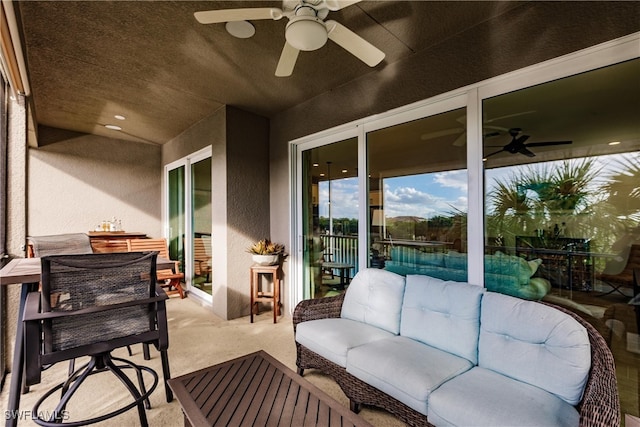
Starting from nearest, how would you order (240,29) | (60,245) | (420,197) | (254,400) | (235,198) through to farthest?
(254,400) < (240,29) < (60,245) < (420,197) < (235,198)

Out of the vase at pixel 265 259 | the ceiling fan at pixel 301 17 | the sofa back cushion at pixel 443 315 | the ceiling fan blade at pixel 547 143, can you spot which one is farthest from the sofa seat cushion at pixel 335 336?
the ceiling fan blade at pixel 547 143

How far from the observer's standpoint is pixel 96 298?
1.77 metres

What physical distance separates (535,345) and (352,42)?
2.06 m

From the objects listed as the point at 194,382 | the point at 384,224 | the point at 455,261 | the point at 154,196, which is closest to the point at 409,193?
the point at 384,224

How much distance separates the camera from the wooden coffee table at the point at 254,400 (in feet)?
4.35

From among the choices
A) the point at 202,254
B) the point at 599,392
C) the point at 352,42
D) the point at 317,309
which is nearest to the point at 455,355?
the point at 599,392

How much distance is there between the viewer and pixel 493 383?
1607mm

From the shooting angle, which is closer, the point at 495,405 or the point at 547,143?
the point at 495,405

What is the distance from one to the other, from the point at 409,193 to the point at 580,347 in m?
1.85

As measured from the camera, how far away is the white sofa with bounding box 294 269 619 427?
4.72ft

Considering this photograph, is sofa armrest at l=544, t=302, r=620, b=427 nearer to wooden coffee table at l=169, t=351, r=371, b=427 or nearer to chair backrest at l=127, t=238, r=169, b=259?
wooden coffee table at l=169, t=351, r=371, b=427

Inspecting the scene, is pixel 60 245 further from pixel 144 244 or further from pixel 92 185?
pixel 92 185

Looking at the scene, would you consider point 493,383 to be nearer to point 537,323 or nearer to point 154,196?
point 537,323

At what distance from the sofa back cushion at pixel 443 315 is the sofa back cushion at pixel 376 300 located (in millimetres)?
84
